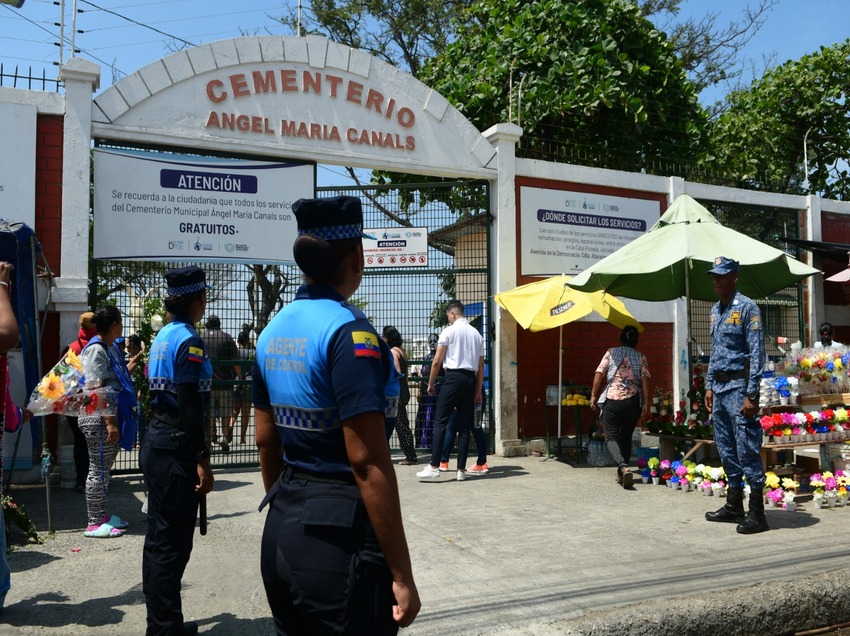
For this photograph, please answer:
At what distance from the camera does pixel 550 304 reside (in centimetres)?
951

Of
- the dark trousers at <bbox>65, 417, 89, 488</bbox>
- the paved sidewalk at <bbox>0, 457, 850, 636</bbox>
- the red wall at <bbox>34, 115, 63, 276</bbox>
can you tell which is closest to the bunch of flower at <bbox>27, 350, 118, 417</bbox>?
the paved sidewalk at <bbox>0, 457, 850, 636</bbox>

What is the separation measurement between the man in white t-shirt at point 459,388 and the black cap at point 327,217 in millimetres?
6133

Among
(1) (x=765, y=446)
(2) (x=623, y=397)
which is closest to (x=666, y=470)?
(2) (x=623, y=397)

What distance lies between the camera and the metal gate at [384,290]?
920 cm

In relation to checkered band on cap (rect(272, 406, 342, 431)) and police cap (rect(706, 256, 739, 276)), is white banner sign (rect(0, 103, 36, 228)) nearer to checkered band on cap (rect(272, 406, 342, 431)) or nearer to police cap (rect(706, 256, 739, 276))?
police cap (rect(706, 256, 739, 276))

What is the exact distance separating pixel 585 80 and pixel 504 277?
5838 millimetres

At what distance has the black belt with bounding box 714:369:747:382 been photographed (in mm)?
6221

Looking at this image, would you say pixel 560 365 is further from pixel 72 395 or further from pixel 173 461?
pixel 173 461

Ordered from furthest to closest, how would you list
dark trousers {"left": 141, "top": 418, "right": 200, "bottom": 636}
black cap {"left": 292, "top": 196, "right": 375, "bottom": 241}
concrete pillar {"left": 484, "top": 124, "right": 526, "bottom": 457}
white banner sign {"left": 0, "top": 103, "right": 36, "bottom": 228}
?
concrete pillar {"left": 484, "top": 124, "right": 526, "bottom": 457} → white banner sign {"left": 0, "top": 103, "right": 36, "bottom": 228} → dark trousers {"left": 141, "top": 418, "right": 200, "bottom": 636} → black cap {"left": 292, "top": 196, "right": 375, "bottom": 241}

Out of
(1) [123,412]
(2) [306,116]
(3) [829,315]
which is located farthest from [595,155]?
(1) [123,412]

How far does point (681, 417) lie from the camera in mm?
8852

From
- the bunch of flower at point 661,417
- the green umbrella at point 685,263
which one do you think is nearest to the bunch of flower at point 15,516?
the green umbrella at point 685,263

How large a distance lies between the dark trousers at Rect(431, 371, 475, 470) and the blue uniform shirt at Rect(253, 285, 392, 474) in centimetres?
611

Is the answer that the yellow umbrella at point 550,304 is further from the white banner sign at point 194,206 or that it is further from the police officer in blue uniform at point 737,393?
the white banner sign at point 194,206
